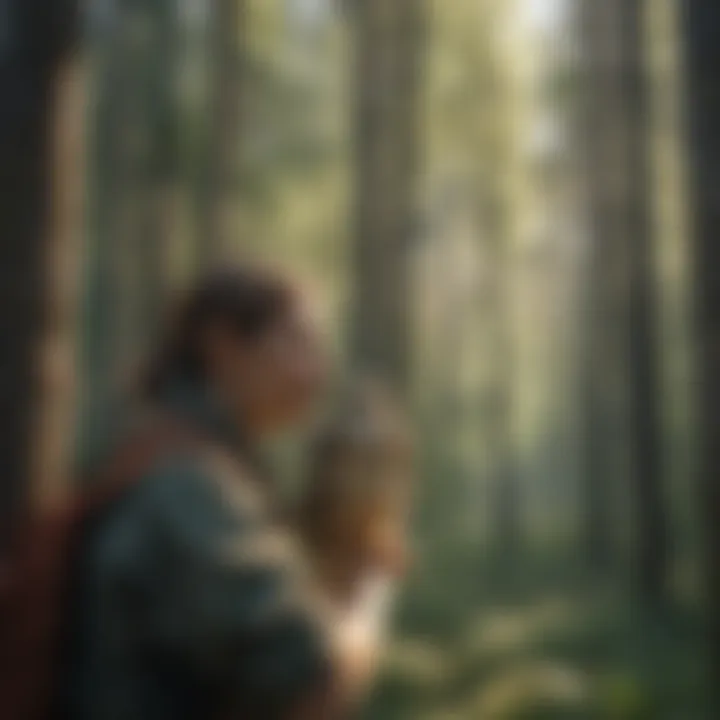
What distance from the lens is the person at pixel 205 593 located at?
2.51ft

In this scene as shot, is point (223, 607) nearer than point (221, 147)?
Yes

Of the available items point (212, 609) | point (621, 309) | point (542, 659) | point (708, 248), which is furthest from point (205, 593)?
point (708, 248)

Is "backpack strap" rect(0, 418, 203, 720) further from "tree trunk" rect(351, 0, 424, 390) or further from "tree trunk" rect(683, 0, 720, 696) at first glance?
"tree trunk" rect(683, 0, 720, 696)

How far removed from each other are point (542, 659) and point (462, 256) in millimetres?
328

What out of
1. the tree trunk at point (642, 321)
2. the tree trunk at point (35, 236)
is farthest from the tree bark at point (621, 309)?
the tree trunk at point (35, 236)

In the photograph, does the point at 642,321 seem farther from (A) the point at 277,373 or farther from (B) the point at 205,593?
(B) the point at 205,593

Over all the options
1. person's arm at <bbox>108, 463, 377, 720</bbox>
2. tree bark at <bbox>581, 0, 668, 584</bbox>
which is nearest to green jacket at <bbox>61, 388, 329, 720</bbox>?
person's arm at <bbox>108, 463, 377, 720</bbox>

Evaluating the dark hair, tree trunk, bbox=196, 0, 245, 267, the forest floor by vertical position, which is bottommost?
the forest floor

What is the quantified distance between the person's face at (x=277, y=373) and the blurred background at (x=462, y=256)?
0.10 ft

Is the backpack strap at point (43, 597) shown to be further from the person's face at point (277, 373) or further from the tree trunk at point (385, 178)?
the tree trunk at point (385, 178)

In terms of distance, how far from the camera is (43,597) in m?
0.80

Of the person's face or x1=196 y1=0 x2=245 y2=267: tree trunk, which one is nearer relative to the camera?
the person's face

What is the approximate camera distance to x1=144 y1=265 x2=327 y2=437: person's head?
2.74ft

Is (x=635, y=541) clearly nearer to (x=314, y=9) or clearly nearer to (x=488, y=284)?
(x=488, y=284)
